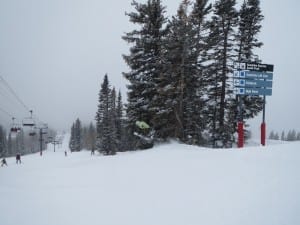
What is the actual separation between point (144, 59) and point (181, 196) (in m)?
14.1

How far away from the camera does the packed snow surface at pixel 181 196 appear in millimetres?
5313

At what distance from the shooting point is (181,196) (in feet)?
21.4

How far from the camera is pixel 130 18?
1939 centimetres

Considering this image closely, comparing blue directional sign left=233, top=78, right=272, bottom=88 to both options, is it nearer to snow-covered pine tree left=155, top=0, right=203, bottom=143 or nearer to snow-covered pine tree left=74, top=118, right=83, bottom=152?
snow-covered pine tree left=155, top=0, right=203, bottom=143

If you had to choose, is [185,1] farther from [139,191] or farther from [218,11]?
[139,191]

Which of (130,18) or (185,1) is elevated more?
(185,1)

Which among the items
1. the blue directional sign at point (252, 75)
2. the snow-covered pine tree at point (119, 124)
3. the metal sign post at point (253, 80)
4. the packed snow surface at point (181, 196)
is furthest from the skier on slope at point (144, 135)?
the snow-covered pine tree at point (119, 124)

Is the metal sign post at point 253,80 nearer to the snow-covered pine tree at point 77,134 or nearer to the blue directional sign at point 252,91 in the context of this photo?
the blue directional sign at point 252,91

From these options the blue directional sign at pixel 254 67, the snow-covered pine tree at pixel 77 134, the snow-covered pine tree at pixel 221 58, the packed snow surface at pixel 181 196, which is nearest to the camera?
the packed snow surface at pixel 181 196

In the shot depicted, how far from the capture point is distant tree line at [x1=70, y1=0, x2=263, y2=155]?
17.5 metres

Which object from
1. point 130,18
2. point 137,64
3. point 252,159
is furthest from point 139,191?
point 130,18

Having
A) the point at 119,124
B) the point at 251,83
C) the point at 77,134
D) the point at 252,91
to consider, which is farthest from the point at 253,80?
the point at 77,134

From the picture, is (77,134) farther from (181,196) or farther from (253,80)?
(181,196)

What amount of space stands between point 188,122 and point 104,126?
23.7 meters
